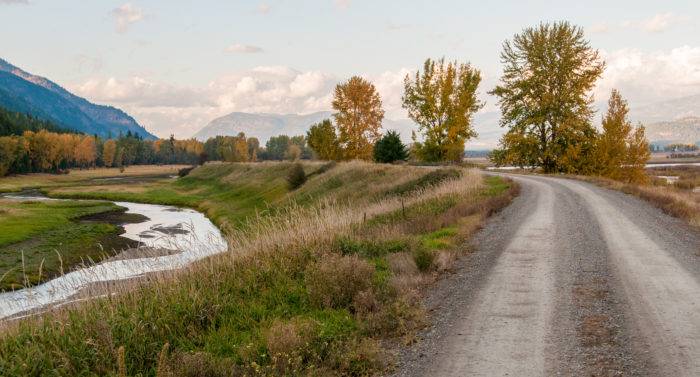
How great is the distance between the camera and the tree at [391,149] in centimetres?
6162

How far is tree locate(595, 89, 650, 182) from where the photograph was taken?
1805 inches

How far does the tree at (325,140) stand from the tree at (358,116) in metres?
4.00

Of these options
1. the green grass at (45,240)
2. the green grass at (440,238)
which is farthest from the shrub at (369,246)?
the green grass at (45,240)

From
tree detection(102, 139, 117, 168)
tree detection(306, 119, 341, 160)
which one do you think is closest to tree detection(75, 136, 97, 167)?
tree detection(102, 139, 117, 168)

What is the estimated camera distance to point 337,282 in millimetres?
10484

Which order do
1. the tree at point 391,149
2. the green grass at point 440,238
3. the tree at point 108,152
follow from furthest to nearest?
the tree at point 108,152
the tree at point 391,149
the green grass at point 440,238

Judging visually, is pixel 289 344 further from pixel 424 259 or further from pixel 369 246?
pixel 369 246

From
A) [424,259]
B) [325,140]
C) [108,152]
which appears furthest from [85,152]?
[424,259]

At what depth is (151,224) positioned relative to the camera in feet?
164

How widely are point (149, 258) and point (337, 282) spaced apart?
220 inches

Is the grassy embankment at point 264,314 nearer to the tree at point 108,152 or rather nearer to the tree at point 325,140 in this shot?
the tree at point 325,140

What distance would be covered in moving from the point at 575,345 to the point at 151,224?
48512mm

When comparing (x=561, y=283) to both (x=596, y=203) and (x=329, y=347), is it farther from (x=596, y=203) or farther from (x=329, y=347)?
(x=596, y=203)

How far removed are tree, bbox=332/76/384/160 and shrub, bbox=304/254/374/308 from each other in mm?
58116
